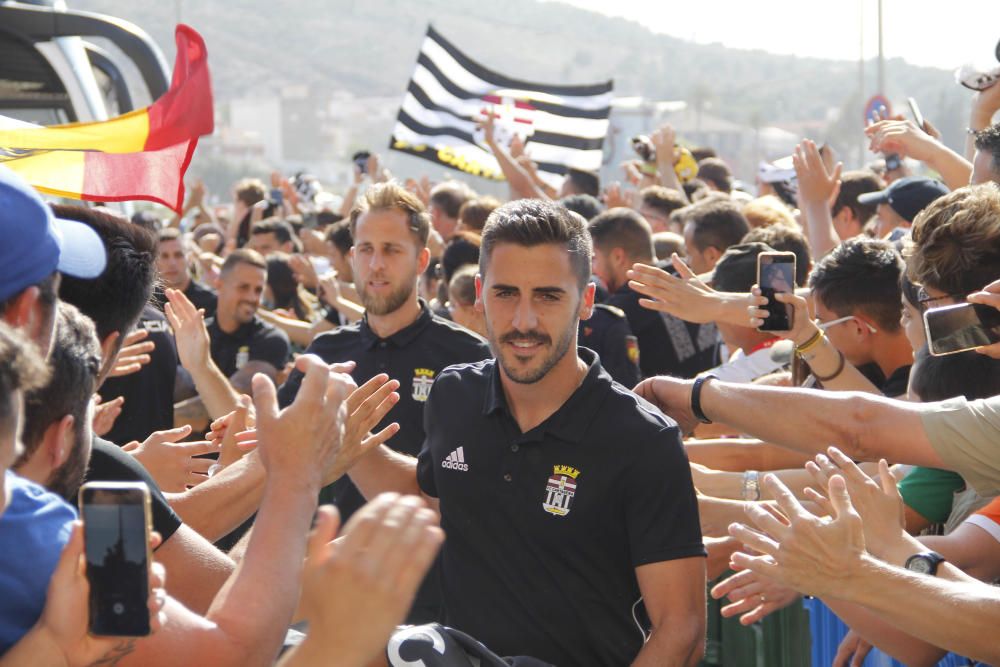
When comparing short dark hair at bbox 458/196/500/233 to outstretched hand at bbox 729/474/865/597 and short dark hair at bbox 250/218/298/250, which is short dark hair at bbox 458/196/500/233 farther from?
outstretched hand at bbox 729/474/865/597

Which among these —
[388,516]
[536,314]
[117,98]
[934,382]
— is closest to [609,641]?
[536,314]

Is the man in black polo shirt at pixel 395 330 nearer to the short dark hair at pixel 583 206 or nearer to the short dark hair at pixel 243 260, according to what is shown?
the short dark hair at pixel 243 260

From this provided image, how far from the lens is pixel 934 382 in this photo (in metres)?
4.02

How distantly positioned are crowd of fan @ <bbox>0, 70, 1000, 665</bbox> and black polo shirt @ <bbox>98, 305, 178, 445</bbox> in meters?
0.02

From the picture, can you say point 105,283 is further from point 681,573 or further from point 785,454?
point 785,454

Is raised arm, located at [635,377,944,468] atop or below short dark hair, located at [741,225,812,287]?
below

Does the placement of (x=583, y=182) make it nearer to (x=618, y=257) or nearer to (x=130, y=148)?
(x=618, y=257)

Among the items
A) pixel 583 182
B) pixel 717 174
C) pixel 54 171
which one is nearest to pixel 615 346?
pixel 54 171

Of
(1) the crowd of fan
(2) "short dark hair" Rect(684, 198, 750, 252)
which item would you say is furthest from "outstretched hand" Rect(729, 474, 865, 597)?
(2) "short dark hair" Rect(684, 198, 750, 252)

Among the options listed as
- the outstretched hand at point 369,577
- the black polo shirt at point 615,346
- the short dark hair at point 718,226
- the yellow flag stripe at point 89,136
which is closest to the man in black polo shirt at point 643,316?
the short dark hair at point 718,226

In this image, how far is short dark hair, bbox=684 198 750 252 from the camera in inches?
308

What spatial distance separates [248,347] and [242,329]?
0.56 ft

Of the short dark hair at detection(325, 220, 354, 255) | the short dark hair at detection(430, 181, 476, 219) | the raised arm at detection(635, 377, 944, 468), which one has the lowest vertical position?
the short dark hair at detection(325, 220, 354, 255)

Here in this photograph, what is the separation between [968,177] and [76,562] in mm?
5358
